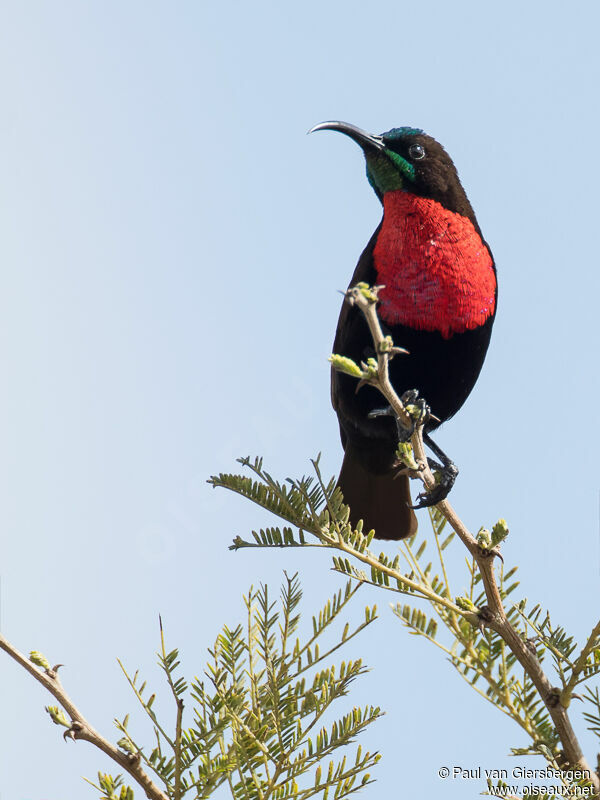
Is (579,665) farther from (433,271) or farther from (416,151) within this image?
(416,151)

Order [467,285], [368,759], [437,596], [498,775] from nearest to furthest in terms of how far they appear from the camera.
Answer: [368,759], [498,775], [437,596], [467,285]

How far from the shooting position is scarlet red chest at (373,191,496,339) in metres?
3.84

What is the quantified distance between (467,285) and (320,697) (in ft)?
7.19

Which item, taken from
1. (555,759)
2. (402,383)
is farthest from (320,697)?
(402,383)

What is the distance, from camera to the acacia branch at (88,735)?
1796 mm

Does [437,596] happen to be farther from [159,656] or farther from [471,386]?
[471,386]

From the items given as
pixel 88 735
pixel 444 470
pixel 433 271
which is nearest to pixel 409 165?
pixel 433 271

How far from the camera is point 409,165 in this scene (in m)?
4.38

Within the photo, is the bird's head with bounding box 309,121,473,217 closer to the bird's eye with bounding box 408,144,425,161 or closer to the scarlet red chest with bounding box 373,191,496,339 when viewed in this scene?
the bird's eye with bounding box 408,144,425,161

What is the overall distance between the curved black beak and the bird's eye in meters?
0.15

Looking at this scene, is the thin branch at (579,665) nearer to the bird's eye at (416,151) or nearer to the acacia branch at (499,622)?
the acacia branch at (499,622)

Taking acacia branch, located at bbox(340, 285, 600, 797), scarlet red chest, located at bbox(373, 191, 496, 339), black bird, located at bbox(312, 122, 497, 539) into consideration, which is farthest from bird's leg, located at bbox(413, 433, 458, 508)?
acacia branch, located at bbox(340, 285, 600, 797)

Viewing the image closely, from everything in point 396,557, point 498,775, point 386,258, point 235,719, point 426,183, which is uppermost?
point 426,183

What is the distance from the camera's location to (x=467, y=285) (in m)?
3.93
